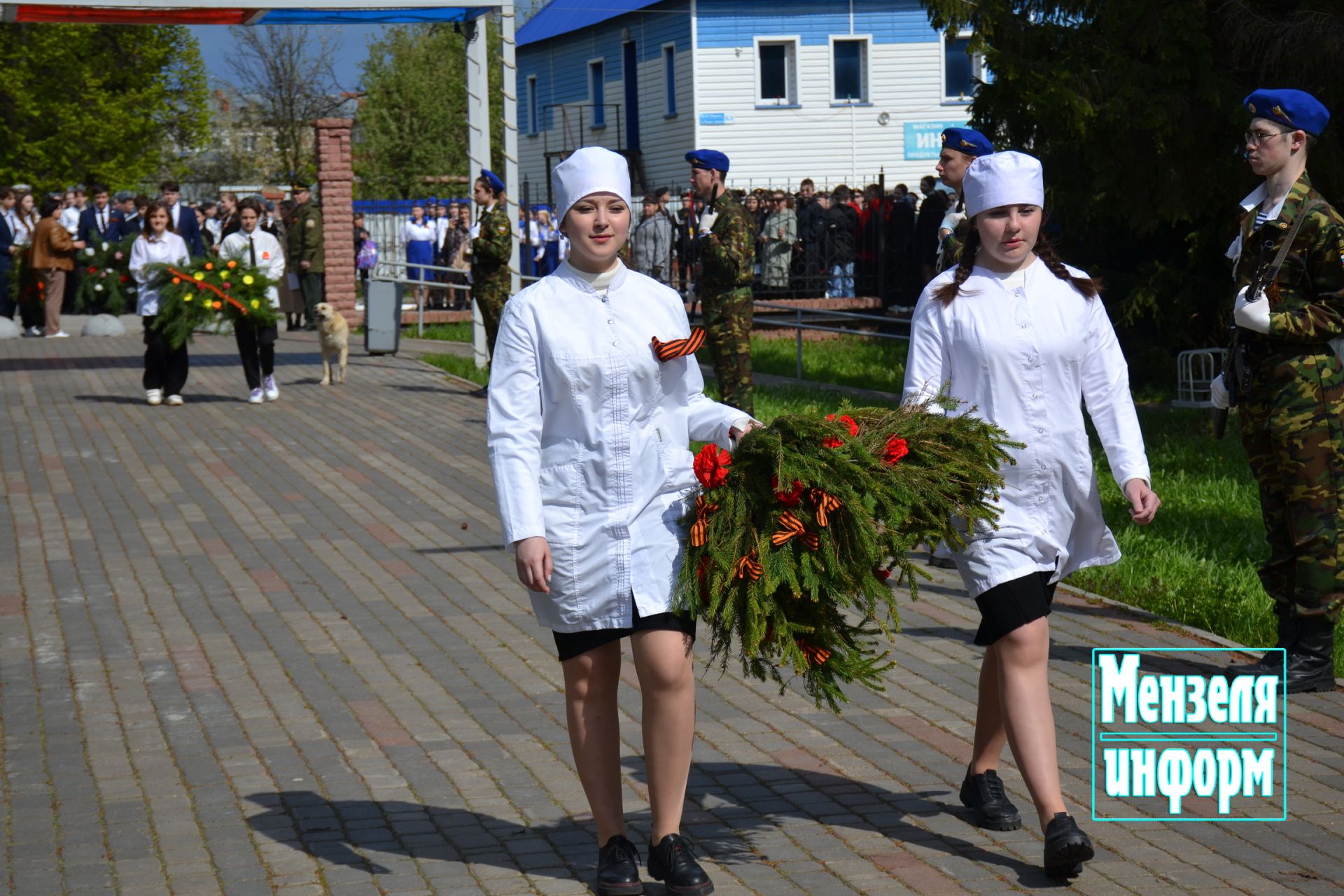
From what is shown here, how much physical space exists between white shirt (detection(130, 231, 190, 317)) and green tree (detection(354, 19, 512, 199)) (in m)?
39.0

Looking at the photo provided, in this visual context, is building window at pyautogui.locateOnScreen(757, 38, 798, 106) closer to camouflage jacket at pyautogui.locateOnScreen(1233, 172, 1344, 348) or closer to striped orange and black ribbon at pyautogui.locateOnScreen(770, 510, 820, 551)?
camouflage jacket at pyautogui.locateOnScreen(1233, 172, 1344, 348)

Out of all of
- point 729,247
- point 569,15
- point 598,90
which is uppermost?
point 569,15

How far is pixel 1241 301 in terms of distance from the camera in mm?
5949

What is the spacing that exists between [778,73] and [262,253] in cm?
2758

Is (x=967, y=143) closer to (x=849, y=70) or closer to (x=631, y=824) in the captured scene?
(x=631, y=824)

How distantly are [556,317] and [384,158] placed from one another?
5346 centimetres

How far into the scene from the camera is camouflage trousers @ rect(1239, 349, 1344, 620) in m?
6.04

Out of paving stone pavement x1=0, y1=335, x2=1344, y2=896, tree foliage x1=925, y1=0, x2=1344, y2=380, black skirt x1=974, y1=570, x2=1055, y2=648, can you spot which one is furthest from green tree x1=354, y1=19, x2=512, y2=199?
black skirt x1=974, y1=570, x2=1055, y2=648

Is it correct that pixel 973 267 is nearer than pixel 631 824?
Yes

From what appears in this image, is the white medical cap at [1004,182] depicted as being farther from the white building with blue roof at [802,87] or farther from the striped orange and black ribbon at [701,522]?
the white building with blue roof at [802,87]

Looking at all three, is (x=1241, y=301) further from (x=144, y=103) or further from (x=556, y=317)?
(x=144, y=103)

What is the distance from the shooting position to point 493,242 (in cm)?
1512

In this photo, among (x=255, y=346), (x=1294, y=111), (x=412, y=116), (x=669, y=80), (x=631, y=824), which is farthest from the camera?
(x=412, y=116)

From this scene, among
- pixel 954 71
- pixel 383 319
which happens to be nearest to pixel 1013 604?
pixel 383 319
